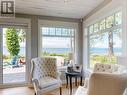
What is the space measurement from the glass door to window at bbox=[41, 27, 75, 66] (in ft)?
2.23

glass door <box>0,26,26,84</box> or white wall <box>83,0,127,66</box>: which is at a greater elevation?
white wall <box>83,0,127,66</box>

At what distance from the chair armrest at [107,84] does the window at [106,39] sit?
1800 millimetres

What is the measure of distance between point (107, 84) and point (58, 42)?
3.68 m

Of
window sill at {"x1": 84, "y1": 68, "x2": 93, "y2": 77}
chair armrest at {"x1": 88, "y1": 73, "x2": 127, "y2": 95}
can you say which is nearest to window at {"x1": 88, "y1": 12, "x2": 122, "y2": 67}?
window sill at {"x1": 84, "y1": 68, "x2": 93, "y2": 77}

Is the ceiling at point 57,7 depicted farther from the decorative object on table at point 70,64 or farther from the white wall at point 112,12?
the decorative object on table at point 70,64

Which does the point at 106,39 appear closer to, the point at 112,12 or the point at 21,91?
the point at 112,12

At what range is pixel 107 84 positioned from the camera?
1798mm

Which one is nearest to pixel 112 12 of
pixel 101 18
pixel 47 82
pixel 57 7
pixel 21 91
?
pixel 101 18

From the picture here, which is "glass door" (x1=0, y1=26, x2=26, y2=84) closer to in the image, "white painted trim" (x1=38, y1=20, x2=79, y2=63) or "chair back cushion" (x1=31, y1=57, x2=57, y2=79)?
"white painted trim" (x1=38, y1=20, x2=79, y2=63)

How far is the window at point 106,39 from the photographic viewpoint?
360cm

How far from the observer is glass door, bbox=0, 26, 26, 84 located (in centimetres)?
A: 484

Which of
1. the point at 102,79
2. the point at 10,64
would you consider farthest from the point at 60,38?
the point at 102,79

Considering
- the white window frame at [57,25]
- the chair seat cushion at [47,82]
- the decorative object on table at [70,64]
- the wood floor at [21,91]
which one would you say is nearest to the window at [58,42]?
the white window frame at [57,25]

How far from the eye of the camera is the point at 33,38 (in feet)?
16.4
